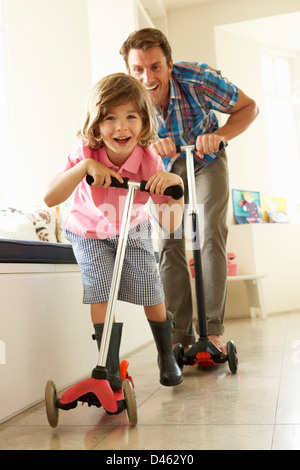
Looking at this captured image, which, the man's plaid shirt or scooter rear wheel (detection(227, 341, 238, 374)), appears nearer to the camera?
scooter rear wheel (detection(227, 341, 238, 374))

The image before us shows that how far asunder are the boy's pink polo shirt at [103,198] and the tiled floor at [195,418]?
1.76ft

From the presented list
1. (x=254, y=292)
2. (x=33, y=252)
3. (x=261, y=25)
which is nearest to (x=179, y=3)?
(x=261, y=25)

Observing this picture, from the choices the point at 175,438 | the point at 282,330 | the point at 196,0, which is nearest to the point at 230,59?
the point at 196,0

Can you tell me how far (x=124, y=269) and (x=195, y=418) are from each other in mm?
516

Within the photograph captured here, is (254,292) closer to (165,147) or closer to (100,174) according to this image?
(165,147)

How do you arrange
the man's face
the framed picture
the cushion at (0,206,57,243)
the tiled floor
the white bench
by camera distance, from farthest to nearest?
the framed picture < the white bench < the cushion at (0,206,57,243) < the man's face < the tiled floor

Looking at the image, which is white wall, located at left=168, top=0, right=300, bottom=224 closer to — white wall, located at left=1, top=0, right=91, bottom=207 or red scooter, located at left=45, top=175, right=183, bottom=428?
white wall, located at left=1, top=0, right=91, bottom=207

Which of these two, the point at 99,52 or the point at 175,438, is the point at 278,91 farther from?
the point at 175,438

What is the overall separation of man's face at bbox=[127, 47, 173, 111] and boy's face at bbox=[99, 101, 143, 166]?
50 cm

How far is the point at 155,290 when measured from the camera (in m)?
1.63

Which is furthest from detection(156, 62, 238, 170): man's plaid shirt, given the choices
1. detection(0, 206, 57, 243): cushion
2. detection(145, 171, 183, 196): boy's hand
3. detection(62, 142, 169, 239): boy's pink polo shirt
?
detection(0, 206, 57, 243): cushion

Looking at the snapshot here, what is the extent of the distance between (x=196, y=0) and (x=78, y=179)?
385cm

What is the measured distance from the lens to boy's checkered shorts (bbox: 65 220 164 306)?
1547 mm

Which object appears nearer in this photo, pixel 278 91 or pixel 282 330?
pixel 282 330
